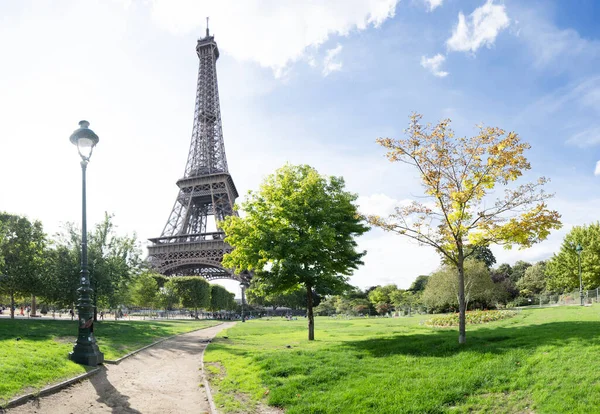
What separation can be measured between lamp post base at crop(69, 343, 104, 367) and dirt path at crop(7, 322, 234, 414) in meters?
0.42

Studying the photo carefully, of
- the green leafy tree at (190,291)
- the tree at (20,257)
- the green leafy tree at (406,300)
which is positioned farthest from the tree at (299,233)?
the green leafy tree at (190,291)

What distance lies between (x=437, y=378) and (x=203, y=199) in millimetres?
79293

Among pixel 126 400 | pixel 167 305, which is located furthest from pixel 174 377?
pixel 167 305

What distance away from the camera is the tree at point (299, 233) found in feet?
64.9

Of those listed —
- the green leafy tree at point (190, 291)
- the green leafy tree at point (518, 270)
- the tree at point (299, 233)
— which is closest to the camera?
the tree at point (299, 233)

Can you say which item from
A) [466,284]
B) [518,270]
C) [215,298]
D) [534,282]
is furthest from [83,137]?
[518,270]

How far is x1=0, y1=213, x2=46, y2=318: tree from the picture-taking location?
3381 centimetres

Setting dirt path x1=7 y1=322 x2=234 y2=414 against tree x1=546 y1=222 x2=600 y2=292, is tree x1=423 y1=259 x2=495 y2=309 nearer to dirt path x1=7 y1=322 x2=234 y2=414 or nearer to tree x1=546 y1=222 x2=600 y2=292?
tree x1=546 y1=222 x2=600 y2=292

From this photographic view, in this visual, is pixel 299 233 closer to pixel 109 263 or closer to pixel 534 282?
pixel 109 263

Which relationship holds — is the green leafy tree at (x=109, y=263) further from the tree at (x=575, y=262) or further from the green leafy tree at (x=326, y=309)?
the green leafy tree at (x=326, y=309)

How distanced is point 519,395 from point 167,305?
7049cm

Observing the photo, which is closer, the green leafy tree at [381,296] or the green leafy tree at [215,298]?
the green leafy tree at [215,298]

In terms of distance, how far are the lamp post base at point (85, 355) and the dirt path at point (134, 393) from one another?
1.38ft

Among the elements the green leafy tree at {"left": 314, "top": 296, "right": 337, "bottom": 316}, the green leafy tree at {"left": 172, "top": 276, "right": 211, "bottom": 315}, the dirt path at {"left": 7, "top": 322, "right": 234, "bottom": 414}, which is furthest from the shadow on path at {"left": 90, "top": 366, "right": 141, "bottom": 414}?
the green leafy tree at {"left": 314, "top": 296, "right": 337, "bottom": 316}
